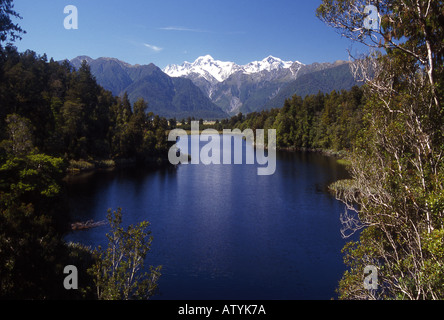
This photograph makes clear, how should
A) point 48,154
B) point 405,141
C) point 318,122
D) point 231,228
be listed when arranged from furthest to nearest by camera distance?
point 318,122 < point 48,154 < point 231,228 < point 405,141

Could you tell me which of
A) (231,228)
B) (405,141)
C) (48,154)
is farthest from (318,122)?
(405,141)

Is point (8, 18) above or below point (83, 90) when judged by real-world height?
below

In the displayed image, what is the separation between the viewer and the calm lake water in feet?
78.2

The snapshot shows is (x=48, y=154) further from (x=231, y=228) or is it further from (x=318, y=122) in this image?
(x=318, y=122)

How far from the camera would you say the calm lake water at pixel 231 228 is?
78.2ft

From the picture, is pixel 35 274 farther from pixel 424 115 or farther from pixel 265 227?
pixel 265 227

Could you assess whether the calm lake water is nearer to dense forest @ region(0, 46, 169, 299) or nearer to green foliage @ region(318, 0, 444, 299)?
dense forest @ region(0, 46, 169, 299)

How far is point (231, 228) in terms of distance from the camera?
3462 cm

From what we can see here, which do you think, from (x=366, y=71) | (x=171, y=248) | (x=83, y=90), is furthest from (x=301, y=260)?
(x=83, y=90)

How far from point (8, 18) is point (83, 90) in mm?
63493

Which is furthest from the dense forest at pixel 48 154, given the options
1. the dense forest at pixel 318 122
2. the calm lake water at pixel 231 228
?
the dense forest at pixel 318 122

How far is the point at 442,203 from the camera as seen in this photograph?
10.3m

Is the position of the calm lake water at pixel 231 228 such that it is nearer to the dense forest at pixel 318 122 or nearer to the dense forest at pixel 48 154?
the dense forest at pixel 48 154

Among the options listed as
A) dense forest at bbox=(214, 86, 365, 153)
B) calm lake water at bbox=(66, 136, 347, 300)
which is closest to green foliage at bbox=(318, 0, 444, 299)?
calm lake water at bbox=(66, 136, 347, 300)
